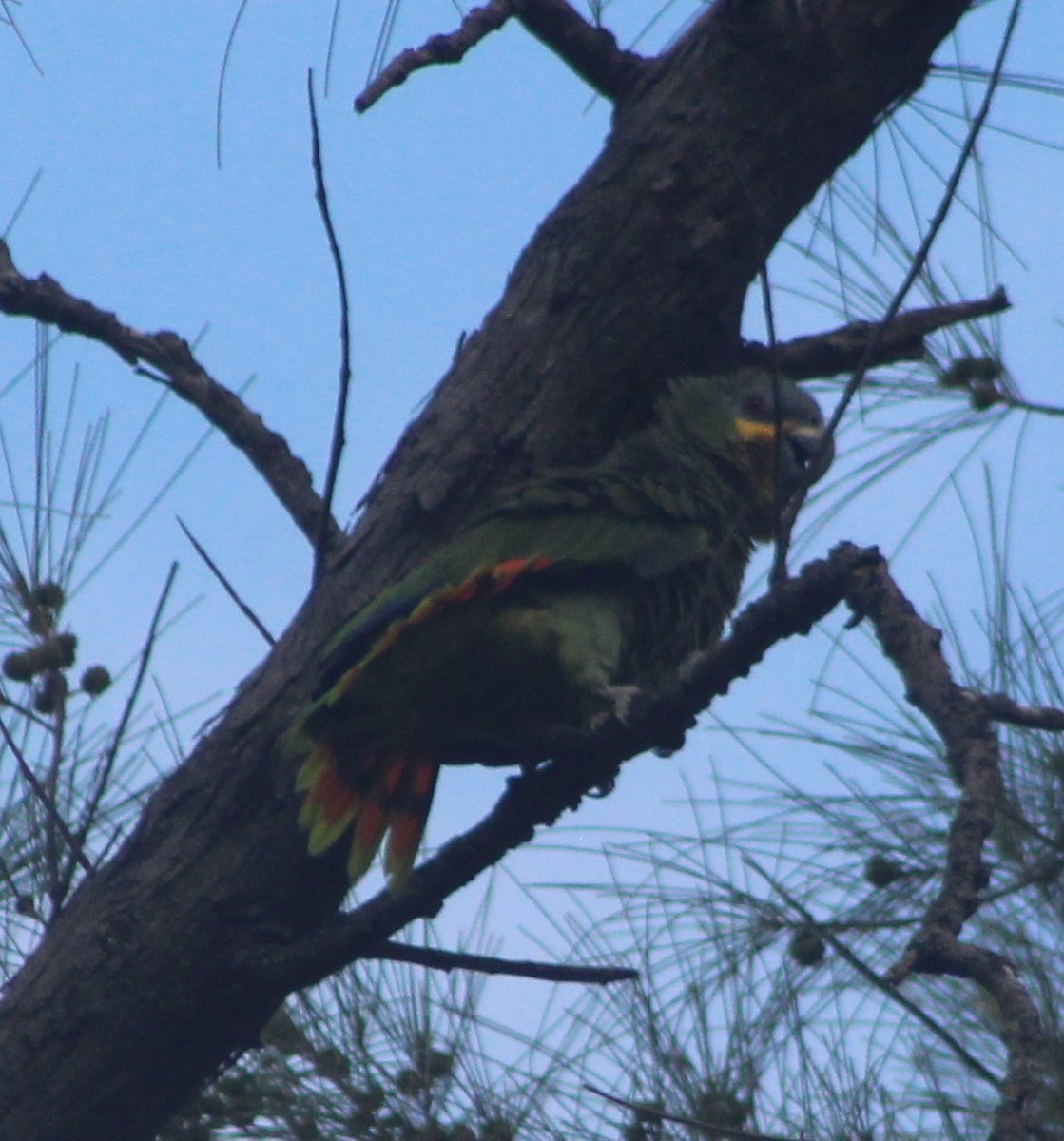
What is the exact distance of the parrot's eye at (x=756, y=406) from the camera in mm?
2854

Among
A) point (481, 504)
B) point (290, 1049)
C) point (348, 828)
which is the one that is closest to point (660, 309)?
point (481, 504)

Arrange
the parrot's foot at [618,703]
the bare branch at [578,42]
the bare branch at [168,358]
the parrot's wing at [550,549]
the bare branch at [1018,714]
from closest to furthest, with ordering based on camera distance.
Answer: the bare branch at [1018,714] → the parrot's foot at [618,703] → the parrot's wing at [550,549] → the bare branch at [578,42] → the bare branch at [168,358]

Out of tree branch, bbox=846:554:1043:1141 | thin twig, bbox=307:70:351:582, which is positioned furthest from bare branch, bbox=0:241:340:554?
tree branch, bbox=846:554:1043:1141

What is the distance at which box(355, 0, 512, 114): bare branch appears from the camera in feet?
6.71

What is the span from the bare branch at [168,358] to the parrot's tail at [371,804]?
56 cm

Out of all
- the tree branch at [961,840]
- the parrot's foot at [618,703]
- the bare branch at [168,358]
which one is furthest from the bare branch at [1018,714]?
the bare branch at [168,358]

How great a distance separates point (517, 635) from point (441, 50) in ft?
2.66

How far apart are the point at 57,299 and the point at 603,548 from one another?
1.02 meters

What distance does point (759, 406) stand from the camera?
2.86 m

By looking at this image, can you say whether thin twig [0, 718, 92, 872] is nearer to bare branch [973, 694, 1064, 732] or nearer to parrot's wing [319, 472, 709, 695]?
parrot's wing [319, 472, 709, 695]

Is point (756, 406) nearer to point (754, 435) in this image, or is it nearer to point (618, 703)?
point (754, 435)

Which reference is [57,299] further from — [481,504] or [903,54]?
[903,54]

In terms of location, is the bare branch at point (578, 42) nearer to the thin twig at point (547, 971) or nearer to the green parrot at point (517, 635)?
the green parrot at point (517, 635)

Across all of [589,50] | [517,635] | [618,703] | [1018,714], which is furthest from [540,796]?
[589,50]
